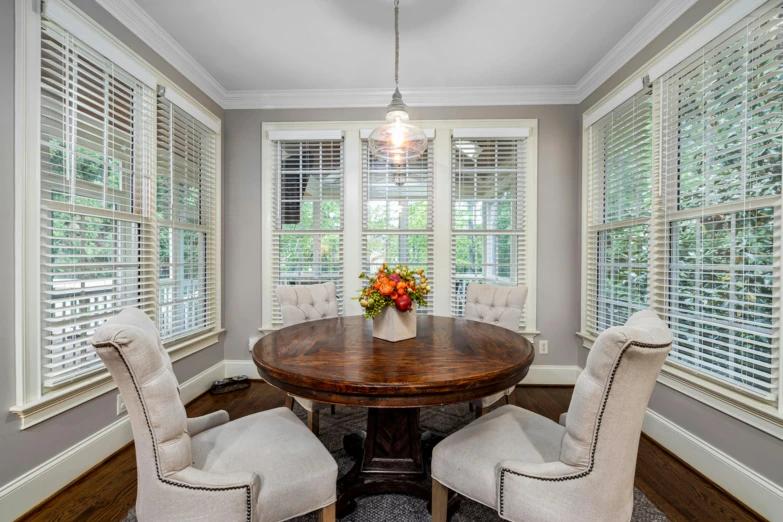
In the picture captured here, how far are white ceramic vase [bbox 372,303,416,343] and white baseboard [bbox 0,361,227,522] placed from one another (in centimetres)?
168

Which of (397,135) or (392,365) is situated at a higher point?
(397,135)

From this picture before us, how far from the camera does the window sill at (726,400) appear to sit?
4.87ft

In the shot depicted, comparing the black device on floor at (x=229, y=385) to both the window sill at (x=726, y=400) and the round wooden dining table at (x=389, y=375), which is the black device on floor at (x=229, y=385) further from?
the window sill at (x=726, y=400)

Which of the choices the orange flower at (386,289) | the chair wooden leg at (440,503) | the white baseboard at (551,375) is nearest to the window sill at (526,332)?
the white baseboard at (551,375)

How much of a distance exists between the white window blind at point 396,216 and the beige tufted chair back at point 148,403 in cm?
229

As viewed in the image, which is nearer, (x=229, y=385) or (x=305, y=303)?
(x=305, y=303)

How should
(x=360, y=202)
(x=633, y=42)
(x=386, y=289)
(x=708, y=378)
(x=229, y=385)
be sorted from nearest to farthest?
(x=386, y=289) → (x=708, y=378) → (x=633, y=42) → (x=229, y=385) → (x=360, y=202)

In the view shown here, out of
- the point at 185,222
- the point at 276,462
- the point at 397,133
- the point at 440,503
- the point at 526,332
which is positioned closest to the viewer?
the point at 276,462

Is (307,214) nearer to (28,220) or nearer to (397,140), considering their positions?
(397,140)

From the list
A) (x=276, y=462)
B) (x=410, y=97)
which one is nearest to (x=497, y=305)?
(x=276, y=462)

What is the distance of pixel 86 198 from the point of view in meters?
1.83

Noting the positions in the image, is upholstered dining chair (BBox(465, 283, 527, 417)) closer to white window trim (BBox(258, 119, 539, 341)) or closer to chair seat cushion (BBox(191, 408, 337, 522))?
white window trim (BBox(258, 119, 539, 341))

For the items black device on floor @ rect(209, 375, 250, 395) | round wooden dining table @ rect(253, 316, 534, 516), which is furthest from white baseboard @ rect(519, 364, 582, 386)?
black device on floor @ rect(209, 375, 250, 395)

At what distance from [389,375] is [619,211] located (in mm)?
2323
